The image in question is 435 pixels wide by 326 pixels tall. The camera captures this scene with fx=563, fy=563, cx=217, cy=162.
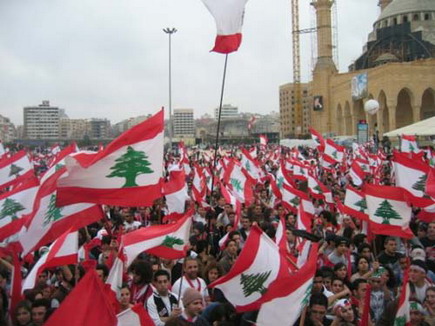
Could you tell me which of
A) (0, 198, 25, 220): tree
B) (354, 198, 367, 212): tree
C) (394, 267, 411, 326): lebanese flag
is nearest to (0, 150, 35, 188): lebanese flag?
(0, 198, 25, 220): tree

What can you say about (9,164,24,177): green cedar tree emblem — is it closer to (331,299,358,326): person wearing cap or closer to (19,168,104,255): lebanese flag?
(19,168,104,255): lebanese flag

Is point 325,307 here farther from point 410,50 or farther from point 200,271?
point 410,50

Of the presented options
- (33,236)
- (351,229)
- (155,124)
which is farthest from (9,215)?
(351,229)

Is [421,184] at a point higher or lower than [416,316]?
higher

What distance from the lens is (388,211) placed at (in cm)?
787

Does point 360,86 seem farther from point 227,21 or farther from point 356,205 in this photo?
point 227,21

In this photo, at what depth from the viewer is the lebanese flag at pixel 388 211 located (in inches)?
301

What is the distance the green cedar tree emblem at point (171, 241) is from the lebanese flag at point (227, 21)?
2.54 metres

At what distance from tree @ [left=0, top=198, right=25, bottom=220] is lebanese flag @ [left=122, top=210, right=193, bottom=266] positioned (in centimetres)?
216

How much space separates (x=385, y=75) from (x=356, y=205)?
49706 millimetres

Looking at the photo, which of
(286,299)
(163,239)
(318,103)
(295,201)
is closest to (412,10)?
(318,103)

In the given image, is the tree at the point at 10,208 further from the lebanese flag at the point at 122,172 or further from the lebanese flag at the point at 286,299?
the lebanese flag at the point at 286,299

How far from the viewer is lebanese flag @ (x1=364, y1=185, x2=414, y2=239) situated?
25.1ft

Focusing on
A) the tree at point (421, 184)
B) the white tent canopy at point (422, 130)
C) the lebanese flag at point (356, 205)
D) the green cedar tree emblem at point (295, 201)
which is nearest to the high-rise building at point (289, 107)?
the white tent canopy at point (422, 130)
